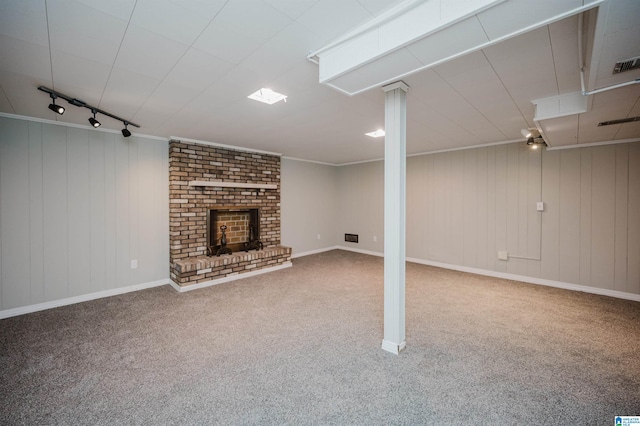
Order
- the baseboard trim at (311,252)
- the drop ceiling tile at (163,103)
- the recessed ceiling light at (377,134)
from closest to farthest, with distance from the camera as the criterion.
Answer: the drop ceiling tile at (163,103)
the recessed ceiling light at (377,134)
the baseboard trim at (311,252)

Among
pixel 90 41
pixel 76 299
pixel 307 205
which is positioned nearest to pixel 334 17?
pixel 90 41

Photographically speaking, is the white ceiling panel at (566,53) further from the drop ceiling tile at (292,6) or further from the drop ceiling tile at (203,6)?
the drop ceiling tile at (203,6)

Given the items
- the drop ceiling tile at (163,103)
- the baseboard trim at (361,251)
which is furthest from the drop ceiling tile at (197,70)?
the baseboard trim at (361,251)

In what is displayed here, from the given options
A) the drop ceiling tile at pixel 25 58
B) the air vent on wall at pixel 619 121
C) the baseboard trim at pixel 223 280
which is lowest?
the baseboard trim at pixel 223 280

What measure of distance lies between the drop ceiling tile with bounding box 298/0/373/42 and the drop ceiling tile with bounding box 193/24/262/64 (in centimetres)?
43

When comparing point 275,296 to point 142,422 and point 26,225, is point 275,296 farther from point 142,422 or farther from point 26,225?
point 26,225

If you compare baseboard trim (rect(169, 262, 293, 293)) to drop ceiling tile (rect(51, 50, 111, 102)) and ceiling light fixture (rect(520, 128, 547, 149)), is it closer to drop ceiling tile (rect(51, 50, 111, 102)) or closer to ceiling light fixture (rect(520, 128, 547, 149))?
drop ceiling tile (rect(51, 50, 111, 102))

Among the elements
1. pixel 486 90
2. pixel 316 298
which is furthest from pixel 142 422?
pixel 486 90

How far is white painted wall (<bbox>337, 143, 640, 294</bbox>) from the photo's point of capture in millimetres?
3891

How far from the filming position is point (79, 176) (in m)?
3.77

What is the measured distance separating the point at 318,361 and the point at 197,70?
2655mm

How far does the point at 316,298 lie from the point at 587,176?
4470mm

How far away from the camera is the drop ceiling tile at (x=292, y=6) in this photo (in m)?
1.46

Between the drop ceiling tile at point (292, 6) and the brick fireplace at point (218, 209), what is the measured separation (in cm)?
360
